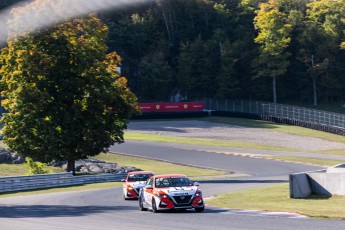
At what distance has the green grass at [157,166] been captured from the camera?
57.1 meters

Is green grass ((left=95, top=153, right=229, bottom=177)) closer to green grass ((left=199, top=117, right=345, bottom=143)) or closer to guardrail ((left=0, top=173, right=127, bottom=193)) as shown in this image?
guardrail ((left=0, top=173, right=127, bottom=193))

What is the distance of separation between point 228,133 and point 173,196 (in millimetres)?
64709

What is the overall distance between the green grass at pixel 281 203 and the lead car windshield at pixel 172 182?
88.2 inches

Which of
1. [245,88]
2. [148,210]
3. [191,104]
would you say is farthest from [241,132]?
[148,210]

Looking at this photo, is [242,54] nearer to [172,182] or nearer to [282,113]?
[282,113]

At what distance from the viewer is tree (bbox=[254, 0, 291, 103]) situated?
363 ft

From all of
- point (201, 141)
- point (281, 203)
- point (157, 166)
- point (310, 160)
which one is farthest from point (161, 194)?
→ point (201, 141)

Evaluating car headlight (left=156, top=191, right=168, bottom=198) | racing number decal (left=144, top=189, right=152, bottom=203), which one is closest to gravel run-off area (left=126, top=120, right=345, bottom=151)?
racing number decal (left=144, top=189, right=152, bottom=203)

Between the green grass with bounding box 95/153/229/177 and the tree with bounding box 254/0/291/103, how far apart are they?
Result: 47.4 metres

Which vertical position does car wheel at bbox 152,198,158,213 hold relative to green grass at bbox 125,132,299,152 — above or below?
above

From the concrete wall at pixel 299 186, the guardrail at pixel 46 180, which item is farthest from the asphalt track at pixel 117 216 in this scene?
the guardrail at pixel 46 180

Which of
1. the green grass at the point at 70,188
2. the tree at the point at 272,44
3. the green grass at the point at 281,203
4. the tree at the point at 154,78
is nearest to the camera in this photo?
the green grass at the point at 281,203

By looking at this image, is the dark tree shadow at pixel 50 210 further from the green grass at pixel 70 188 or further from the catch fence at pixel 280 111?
the catch fence at pixel 280 111

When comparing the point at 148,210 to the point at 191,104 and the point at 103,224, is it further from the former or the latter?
the point at 191,104
